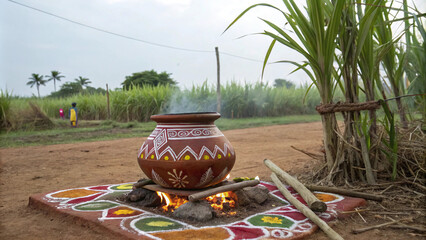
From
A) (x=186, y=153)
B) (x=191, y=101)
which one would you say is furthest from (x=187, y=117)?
(x=191, y=101)

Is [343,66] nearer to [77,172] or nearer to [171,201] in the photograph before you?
[171,201]

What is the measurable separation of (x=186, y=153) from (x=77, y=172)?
95.6 inches

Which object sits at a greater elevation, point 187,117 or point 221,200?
point 187,117

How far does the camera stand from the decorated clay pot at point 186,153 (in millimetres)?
2336

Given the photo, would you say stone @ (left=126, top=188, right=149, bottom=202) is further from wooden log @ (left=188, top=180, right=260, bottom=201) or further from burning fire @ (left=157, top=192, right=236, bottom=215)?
wooden log @ (left=188, top=180, right=260, bottom=201)

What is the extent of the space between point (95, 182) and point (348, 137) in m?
2.56

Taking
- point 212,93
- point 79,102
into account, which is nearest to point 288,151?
point 212,93

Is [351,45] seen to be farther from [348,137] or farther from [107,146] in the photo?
[107,146]

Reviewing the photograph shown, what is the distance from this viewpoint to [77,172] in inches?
165

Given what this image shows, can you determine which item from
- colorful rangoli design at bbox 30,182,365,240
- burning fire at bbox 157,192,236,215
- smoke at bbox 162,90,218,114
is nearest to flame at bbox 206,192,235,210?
burning fire at bbox 157,192,236,215

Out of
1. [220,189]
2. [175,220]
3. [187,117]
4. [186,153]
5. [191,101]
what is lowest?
[175,220]

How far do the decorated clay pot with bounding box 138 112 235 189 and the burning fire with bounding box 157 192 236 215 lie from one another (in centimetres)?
13

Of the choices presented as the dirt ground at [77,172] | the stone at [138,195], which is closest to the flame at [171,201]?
the stone at [138,195]

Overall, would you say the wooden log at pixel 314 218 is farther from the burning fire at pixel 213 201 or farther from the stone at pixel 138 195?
the stone at pixel 138 195
